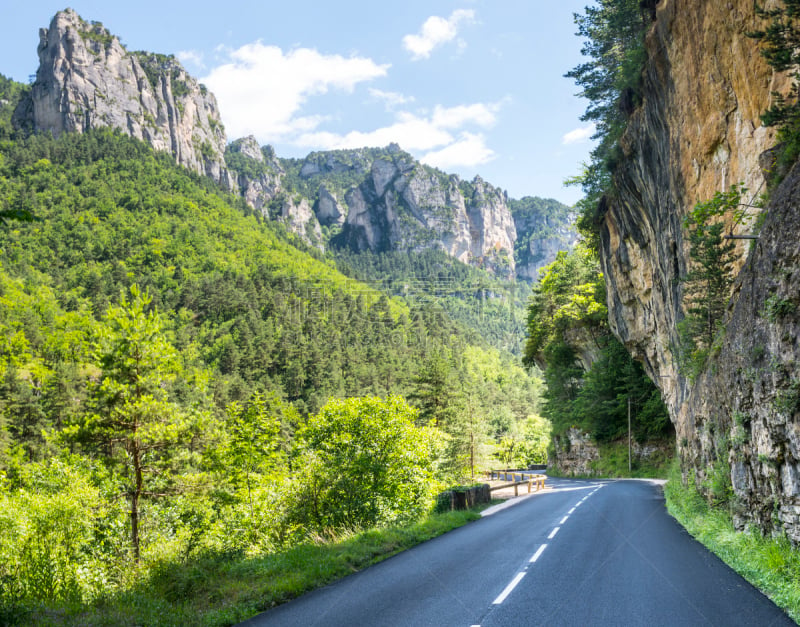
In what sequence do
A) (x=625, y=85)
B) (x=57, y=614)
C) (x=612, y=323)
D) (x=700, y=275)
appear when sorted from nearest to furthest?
(x=57, y=614) → (x=700, y=275) → (x=625, y=85) → (x=612, y=323)

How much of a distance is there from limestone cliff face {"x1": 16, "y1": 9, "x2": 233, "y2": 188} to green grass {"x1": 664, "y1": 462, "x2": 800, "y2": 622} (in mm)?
174877

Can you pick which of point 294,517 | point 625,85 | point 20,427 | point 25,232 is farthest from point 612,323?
point 25,232

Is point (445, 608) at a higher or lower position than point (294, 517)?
higher

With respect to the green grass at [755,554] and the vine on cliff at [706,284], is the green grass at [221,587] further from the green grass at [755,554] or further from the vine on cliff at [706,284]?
the vine on cliff at [706,284]

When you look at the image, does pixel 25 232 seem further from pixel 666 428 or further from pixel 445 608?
pixel 445 608

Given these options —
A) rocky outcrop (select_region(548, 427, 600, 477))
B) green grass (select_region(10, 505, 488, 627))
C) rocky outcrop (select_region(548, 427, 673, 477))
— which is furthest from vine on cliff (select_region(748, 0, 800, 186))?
rocky outcrop (select_region(548, 427, 600, 477))

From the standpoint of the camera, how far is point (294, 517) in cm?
1742

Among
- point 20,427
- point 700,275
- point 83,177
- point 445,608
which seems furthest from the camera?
point 83,177

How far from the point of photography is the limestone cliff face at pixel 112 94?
14562 centimetres

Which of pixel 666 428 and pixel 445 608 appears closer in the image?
pixel 445 608

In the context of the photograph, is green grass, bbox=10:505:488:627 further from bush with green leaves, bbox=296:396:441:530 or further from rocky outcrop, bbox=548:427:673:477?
rocky outcrop, bbox=548:427:673:477

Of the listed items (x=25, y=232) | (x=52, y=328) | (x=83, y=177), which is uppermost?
(x=83, y=177)

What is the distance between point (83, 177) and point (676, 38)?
145 metres

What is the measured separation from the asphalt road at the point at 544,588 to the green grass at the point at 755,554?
0.63 ft
